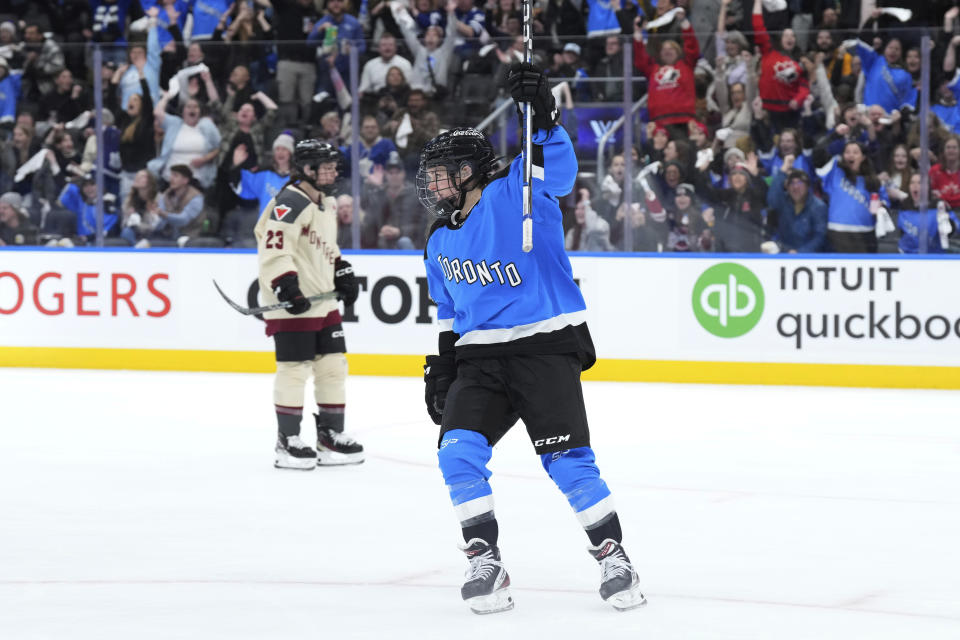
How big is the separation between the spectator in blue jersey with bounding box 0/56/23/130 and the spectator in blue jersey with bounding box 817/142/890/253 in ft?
19.3

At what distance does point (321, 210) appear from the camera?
21.4 ft

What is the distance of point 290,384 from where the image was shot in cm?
643

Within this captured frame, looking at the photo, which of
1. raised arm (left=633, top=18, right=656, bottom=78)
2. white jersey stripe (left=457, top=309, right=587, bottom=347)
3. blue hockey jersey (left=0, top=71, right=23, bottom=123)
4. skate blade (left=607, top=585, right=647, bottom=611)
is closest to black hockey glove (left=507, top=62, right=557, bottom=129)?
white jersey stripe (left=457, top=309, right=587, bottom=347)

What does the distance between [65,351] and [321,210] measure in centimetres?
489

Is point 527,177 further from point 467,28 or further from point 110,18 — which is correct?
point 110,18

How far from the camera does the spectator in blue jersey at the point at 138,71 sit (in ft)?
35.3

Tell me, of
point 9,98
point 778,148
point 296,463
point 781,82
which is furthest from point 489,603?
point 9,98

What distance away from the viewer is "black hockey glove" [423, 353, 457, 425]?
4043 millimetres

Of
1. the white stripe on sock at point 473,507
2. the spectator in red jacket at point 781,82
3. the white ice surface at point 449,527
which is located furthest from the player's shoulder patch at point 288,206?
the spectator in red jacket at point 781,82

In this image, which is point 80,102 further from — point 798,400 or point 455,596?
point 455,596

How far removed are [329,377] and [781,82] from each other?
14.4ft

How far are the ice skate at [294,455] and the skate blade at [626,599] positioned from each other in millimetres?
2780

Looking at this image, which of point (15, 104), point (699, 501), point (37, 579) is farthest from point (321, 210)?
point (15, 104)

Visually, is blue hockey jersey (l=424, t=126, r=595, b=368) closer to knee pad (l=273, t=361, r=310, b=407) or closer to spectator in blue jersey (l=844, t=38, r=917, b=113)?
knee pad (l=273, t=361, r=310, b=407)
